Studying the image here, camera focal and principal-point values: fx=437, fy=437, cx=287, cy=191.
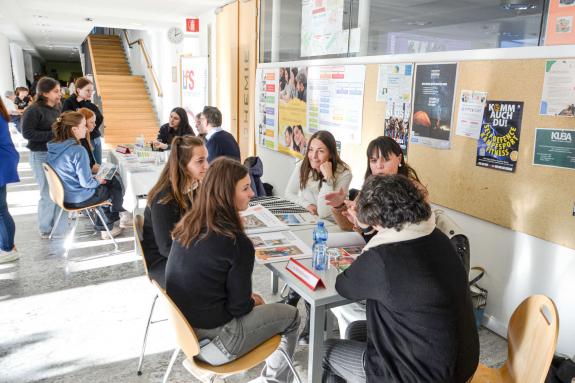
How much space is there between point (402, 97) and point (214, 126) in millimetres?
1824

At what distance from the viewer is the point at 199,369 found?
1.65 m

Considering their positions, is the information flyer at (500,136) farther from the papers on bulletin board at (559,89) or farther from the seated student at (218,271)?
the seated student at (218,271)

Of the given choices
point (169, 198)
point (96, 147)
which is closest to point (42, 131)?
point (96, 147)

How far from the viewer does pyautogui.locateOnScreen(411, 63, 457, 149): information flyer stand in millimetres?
2777

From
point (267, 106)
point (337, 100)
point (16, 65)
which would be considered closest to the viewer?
point (337, 100)

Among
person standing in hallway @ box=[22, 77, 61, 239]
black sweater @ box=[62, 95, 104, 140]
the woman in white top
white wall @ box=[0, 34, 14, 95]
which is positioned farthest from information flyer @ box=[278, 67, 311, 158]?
white wall @ box=[0, 34, 14, 95]

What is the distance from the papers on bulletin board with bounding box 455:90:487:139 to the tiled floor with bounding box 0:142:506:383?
1.24 meters

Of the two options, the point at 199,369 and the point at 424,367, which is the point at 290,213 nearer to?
the point at 199,369

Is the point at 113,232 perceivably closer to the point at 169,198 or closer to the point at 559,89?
the point at 169,198

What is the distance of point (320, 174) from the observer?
9.61 ft

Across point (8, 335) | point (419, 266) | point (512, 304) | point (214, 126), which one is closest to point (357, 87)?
point (214, 126)

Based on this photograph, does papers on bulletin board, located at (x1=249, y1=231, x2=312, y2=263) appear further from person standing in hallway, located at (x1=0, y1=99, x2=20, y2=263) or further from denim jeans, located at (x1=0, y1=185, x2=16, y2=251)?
denim jeans, located at (x1=0, y1=185, x2=16, y2=251)

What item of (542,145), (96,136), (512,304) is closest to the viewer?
(542,145)

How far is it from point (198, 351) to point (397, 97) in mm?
2354
